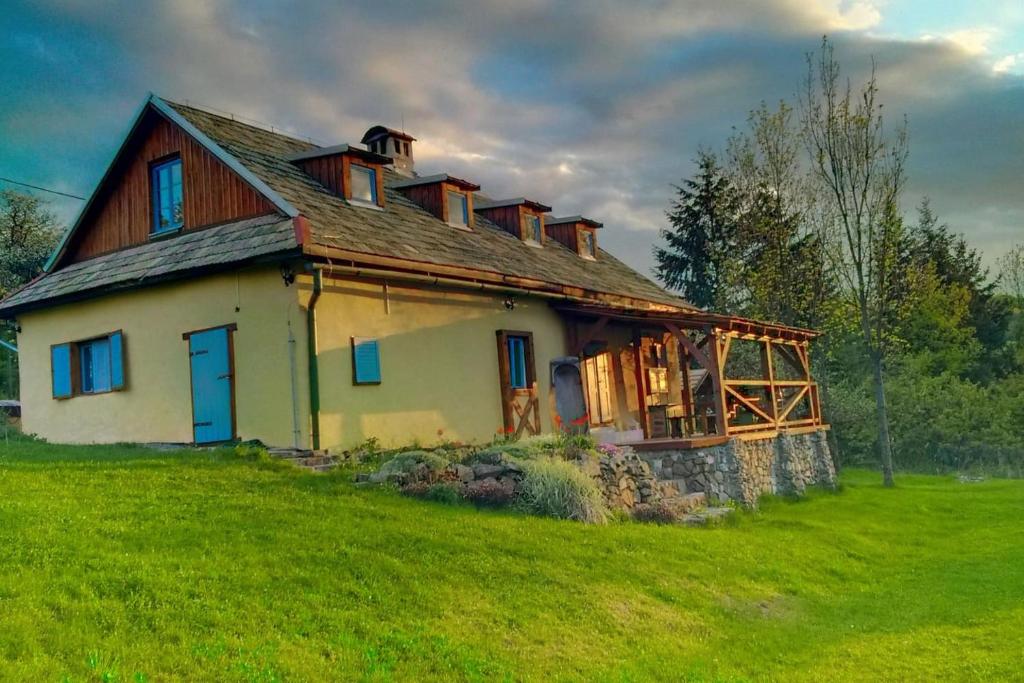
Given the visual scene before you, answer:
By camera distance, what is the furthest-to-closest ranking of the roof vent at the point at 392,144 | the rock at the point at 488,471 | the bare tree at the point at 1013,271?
the bare tree at the point at 1013,271 → the roof vent at the point at 392,144 → the rock at the point at 488,471

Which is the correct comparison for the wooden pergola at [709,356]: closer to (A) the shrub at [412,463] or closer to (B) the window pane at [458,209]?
(B) the window pane at [458,209]

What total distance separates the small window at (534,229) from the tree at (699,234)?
47.8ft

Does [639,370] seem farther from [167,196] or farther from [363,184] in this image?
[167,196]

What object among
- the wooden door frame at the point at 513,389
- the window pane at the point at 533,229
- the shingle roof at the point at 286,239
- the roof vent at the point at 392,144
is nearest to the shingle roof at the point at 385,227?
the shingle roof at the point at 286,239

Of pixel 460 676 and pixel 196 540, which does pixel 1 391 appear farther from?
pixel 460 676

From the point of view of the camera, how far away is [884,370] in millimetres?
38531

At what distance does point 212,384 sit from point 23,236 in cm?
2418

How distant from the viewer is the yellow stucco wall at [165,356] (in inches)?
516

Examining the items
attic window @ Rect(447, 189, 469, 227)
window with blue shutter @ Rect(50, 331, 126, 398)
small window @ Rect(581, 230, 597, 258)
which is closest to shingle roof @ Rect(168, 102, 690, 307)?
attic window @ Rect(447, 189, 469, 227)

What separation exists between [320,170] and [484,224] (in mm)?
5437

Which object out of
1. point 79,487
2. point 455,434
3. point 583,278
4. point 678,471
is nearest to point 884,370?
point 583,278

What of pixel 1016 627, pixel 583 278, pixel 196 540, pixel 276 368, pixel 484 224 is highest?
pixel 484 224

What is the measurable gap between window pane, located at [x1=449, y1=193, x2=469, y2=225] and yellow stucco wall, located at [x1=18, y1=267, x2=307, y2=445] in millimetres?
6307

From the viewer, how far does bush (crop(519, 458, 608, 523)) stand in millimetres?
11242
